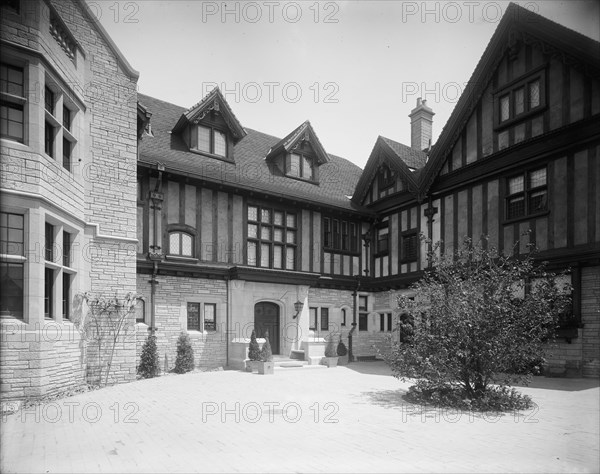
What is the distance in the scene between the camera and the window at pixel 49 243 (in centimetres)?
1012

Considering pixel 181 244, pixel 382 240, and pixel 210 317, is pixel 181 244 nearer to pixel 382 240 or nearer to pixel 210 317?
pixel 210 317

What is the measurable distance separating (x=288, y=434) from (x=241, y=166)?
40.5ft

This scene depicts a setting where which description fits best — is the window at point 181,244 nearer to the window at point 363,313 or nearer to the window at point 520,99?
the window at point 363,313

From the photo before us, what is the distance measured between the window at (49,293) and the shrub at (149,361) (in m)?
3.49

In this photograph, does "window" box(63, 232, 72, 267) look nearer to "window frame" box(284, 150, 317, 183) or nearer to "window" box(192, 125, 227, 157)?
"window" box(192, 125, 227, 157)

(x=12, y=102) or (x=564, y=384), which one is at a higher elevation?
(x=12, y=102)

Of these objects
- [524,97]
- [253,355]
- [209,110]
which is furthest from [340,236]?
[524,97]

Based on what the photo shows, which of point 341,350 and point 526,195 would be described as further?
point 341,350

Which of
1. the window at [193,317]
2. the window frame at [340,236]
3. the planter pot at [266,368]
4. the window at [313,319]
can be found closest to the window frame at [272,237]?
the window frame at [340,236]

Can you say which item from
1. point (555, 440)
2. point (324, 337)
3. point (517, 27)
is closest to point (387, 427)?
point (555, 440)

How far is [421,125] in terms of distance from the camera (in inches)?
934

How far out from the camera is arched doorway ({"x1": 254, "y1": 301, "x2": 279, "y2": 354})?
17141 millimetres

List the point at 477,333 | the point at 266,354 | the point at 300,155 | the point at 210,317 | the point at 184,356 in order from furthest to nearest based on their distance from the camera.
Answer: the point at 300,155 < the point at 210,317 < the point at 266,354 < the point at 184,356 < the point at 477,333

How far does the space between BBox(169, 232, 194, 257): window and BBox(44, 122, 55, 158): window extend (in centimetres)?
529
